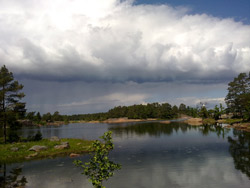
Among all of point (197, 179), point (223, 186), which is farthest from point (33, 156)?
point (223, 186)

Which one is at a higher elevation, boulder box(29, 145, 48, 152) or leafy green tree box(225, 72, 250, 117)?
leafy green tree box(225, 72, 250, 117)

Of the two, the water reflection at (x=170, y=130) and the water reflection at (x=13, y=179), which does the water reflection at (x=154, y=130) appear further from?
the water reflection at (x=13, y=179)

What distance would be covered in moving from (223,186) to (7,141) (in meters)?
60.4

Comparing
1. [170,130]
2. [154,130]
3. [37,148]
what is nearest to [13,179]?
[37,148]

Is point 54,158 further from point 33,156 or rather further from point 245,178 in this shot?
point 245,178

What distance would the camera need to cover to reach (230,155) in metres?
44.8

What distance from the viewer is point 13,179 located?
31.8 metres

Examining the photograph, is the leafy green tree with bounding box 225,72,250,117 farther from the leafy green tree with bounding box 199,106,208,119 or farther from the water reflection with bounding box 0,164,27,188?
the water reflection with bounding box 0,164,27,188

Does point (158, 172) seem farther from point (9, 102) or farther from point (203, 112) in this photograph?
point (203, 112)

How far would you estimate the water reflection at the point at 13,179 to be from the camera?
2898cm

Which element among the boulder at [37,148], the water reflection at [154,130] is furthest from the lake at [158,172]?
the water reflection at [154,130]

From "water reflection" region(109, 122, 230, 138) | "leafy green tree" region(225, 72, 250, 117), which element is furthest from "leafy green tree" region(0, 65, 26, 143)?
"leafy green tree" region(225, 72, 250, 117)

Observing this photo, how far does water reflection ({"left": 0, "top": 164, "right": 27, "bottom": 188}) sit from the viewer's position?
95.1ft

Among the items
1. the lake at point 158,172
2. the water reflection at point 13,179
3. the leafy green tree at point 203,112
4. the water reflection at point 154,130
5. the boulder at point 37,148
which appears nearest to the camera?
the lake at point 158,172
